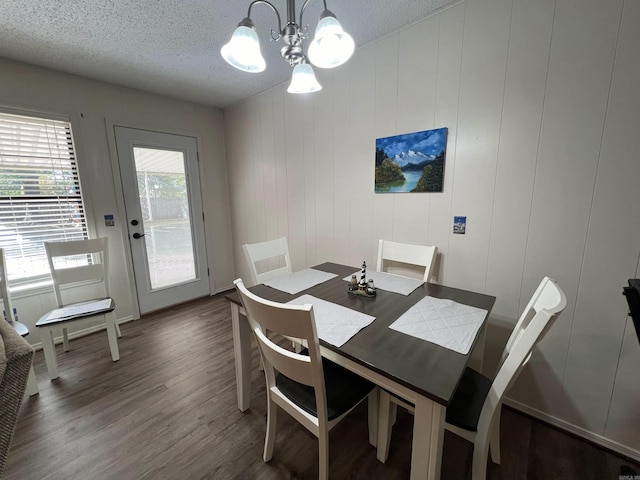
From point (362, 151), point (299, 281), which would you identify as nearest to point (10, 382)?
point (299, 281)

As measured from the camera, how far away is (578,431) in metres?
1.44

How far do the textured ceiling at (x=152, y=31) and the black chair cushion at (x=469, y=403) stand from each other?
2.12m

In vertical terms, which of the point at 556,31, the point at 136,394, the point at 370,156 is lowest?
the point at 136,394

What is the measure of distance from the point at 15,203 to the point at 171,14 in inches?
79.4

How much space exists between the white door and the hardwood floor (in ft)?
3.76

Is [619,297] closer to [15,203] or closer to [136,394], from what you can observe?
[136,394]

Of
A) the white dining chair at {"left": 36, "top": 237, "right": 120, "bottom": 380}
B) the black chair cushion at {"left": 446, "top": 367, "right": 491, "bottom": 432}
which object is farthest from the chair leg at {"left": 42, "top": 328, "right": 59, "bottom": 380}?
the black chair cushion at {"left": 446, "top": 367, "right": 491, "bottom": 432}

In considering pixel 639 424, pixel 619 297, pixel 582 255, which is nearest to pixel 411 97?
pixel 582 255

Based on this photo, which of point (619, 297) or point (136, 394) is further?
point (136, 394)

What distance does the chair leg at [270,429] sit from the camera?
1.24 meters

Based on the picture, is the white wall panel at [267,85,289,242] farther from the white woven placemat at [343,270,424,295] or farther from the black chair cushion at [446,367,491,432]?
the black chair cushion at [446,367,491,432]

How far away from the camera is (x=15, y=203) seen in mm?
2150

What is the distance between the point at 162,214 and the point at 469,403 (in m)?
3.25

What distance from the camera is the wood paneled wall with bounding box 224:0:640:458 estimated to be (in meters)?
1.24
